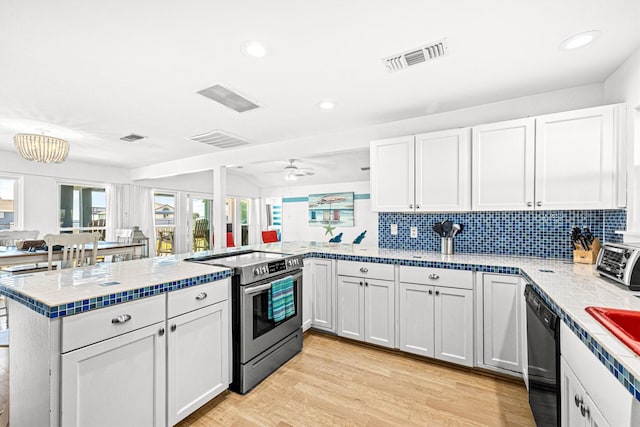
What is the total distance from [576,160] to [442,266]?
1.26 m

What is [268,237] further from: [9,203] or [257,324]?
[9,203]

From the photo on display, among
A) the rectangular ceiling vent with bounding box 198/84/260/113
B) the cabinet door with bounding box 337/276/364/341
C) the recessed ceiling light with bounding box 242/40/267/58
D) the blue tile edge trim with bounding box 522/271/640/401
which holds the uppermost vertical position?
the rectangular ceiling vent with bounding box 198/84/260/113

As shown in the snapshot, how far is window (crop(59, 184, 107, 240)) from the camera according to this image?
17.2ft

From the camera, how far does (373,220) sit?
7.18 metres

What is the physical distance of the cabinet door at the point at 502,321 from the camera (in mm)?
2119

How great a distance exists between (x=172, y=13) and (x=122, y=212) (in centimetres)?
564

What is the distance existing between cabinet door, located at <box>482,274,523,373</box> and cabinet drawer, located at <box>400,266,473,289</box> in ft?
0.43

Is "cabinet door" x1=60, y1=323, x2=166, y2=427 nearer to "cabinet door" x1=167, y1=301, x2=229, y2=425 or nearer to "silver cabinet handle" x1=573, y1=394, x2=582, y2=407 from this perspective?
"cabinet door" x1=167, y1=301, x2=229, y2=425

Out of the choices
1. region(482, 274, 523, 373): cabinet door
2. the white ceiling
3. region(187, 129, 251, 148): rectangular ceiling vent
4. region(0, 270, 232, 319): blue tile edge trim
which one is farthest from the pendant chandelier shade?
region(482, 274, 523, 373): cabinet door

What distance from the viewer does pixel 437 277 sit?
2.41 meters

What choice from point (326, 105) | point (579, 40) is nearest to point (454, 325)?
point (579, 40)

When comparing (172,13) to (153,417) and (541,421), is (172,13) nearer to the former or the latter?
(153,417)

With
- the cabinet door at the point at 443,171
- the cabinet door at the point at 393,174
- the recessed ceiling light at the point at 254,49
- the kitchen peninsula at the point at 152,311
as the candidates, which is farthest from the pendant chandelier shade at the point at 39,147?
the cabinet door at the point at 443,171

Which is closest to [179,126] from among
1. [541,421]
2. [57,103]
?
[57,103]
